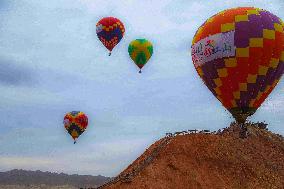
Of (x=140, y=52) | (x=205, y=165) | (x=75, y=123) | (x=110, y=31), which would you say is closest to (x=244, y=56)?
(x=205, y=165)

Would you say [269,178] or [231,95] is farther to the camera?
[269,178]

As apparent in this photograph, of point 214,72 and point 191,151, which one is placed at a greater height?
point 214,72

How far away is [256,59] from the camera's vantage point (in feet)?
103

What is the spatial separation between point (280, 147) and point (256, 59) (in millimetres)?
17693

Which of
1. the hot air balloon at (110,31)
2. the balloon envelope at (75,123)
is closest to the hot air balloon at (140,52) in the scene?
the hot air balloon at (110,31)

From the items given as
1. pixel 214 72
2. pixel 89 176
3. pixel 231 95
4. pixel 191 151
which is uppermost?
pixel 89 176

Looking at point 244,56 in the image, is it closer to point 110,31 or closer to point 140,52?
point 140,52

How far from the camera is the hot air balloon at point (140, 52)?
2063 inches

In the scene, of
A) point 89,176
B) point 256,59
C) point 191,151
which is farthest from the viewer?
point 89,176

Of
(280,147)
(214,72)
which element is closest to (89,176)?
(280,147)

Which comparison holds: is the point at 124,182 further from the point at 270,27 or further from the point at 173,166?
the point at 270,27

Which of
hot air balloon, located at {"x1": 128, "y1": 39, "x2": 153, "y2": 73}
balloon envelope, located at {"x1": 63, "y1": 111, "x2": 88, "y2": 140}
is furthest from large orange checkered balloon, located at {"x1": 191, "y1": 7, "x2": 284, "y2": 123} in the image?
balloon envelope, located at {"x1": 63, "y1": 111, "x2": 88, "y2": 140}

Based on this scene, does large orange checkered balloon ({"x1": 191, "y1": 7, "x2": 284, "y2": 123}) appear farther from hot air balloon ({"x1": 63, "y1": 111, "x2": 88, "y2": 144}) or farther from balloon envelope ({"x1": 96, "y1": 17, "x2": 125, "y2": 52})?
hot air balloon ({"x1": 63, "y1": 111, "x2": 88, "y2": 144})

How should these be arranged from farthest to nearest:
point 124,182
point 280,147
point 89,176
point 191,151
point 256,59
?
point 89,176
point 280,147
point 191,151
point 124,182
point 256,59
